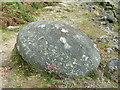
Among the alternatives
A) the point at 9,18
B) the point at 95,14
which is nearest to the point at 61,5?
the point at 95,14

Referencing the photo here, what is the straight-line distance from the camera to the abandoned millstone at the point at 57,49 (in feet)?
16.9

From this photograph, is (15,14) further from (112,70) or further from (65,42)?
(112,70)

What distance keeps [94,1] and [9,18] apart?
9.85 meters

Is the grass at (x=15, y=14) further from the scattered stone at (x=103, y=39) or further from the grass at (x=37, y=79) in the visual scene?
the grass at (x=37, y=79)

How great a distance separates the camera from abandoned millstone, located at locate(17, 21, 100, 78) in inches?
203

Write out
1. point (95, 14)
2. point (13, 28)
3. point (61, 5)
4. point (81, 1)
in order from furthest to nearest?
point (81, 1), point (61, 5), point (95, 14), point (13, 28)

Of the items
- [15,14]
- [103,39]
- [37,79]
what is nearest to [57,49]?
[37,79]

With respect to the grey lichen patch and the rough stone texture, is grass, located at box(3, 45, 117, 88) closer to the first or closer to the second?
the rough stone texture

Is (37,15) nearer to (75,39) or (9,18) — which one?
(9,18)

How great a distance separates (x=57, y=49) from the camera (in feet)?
17.4

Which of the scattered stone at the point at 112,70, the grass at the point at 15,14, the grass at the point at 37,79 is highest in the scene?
the grass at the point at 15,14

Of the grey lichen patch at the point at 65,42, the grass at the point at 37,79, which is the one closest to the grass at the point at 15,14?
the grass at the point at 37,79

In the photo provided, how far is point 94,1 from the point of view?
16953 millimetres

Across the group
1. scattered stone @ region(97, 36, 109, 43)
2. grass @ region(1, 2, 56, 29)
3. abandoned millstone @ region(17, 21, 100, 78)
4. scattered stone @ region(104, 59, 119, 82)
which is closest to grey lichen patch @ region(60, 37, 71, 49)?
abandoned millstone @ region(17, 21, 100, 78)
